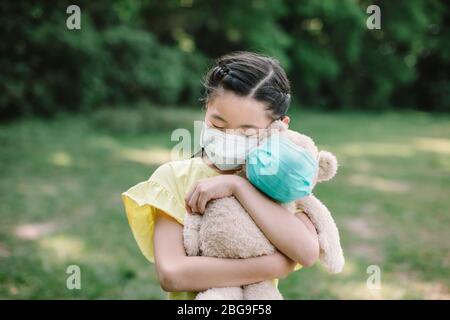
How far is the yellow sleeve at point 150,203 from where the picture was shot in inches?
62.8

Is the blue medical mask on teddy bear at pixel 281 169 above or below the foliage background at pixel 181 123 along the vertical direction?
below

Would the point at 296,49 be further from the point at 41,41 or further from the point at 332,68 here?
the point at 41,41

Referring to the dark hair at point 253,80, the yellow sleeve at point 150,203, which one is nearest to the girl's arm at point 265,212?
the yellow sleeve at point 150,203

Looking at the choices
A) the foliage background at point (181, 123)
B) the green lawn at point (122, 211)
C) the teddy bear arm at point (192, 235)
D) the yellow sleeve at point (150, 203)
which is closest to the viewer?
the teddy bear arm at point (192, 235)

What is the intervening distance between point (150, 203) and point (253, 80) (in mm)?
502

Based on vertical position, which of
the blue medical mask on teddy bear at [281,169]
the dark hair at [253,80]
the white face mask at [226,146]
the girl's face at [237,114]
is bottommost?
the blue medical mask on teddy bear at [281,169]

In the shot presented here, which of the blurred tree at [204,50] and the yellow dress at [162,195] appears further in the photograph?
the blurred tree at [204,50]

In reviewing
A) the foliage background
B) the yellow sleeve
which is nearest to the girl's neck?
the yellow sleeve

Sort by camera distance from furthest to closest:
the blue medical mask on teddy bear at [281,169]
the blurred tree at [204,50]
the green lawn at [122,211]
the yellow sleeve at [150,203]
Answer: the blurred tree at [204,50]
the green lawn at [122,211]
the yellow sleeve at [150,203]
the blue medical mask on teddy bear at [281,169]

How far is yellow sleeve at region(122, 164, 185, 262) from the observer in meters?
1.59

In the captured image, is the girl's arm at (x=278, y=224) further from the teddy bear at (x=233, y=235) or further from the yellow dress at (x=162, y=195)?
the yellow dress at (x=162, y=195)

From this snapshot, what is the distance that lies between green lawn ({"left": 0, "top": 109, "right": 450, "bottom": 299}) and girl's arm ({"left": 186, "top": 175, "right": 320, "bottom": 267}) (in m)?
2.50

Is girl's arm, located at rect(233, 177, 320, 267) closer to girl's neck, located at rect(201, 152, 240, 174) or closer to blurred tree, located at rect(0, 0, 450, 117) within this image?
girl's neck, located at rect(201, 152, 240, 174)
